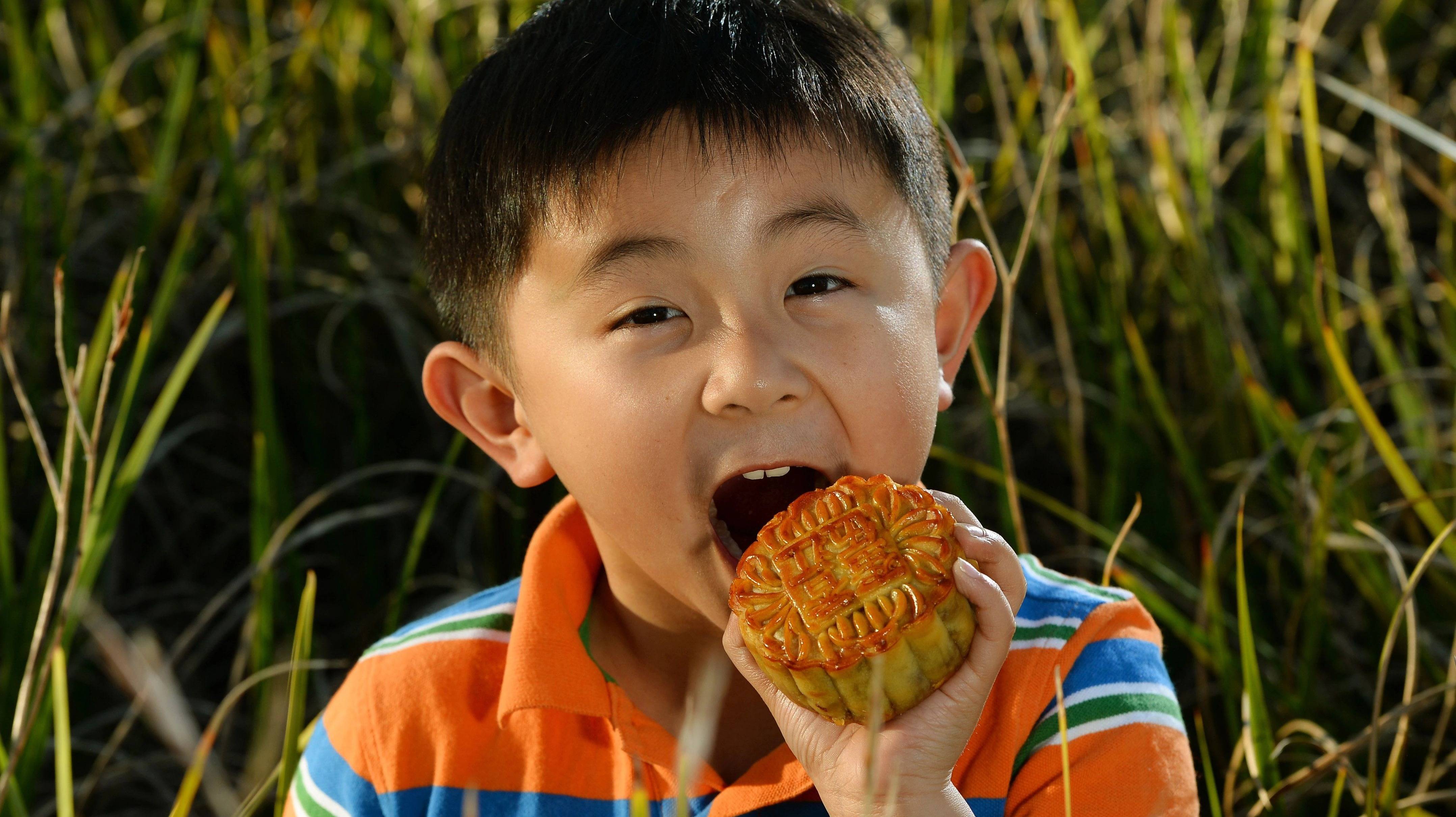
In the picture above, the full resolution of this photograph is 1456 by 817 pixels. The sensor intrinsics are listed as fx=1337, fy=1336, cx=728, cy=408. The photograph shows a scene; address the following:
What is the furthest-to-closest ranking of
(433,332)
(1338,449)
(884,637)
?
(433,332)
(1338,449)
(884,637)

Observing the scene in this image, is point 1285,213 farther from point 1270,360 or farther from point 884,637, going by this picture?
point 884,637

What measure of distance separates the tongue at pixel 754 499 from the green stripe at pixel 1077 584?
0.26m

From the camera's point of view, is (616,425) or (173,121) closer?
(616,425)

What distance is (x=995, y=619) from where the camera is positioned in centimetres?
98

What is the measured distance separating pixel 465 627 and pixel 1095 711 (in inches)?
23.9

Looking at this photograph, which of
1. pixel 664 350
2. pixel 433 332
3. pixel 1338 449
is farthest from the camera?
pixel 433 332

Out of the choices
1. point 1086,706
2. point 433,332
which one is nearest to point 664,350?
point 1086,706

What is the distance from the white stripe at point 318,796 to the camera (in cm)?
125

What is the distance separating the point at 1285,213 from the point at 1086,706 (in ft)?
3.48

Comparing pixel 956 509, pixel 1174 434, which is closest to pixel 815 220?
pixel 956 509

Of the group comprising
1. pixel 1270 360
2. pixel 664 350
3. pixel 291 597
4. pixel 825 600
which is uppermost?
pixel 664 350

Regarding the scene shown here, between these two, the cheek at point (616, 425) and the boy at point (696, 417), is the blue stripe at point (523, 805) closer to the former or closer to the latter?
the boy at point (696, 417)

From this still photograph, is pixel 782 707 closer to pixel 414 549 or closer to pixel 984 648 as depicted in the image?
pixel 984 648

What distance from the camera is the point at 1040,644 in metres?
1.15
